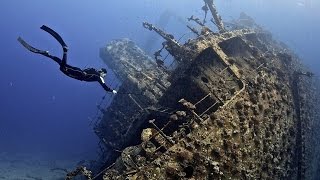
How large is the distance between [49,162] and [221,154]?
84.4ft

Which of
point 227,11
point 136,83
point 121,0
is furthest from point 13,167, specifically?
point 121,0

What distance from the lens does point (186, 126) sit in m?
7.29

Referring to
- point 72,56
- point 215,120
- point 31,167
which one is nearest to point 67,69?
point 215,120

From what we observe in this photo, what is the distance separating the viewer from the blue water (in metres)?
43.1

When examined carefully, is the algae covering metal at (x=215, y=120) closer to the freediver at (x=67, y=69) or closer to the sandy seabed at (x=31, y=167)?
the freediver at (x=67, y=69)

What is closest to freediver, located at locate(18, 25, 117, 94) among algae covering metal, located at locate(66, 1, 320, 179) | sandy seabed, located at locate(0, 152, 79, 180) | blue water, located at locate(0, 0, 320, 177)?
algae covering metal, located at locate(66, 1, 320, 179)

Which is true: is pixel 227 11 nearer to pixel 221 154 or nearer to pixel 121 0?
pixel 121 0

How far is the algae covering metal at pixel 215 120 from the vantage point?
21.5 feet

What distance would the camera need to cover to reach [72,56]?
82.9 metres

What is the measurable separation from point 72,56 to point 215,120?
79601mm

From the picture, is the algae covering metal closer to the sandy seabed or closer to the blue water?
the sandy seabed

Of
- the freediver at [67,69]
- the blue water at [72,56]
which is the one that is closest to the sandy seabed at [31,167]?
the blue water at [72,56]

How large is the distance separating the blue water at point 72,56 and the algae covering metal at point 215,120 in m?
23.9

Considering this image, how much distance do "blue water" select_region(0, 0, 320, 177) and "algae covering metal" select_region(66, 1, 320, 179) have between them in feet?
78.5
